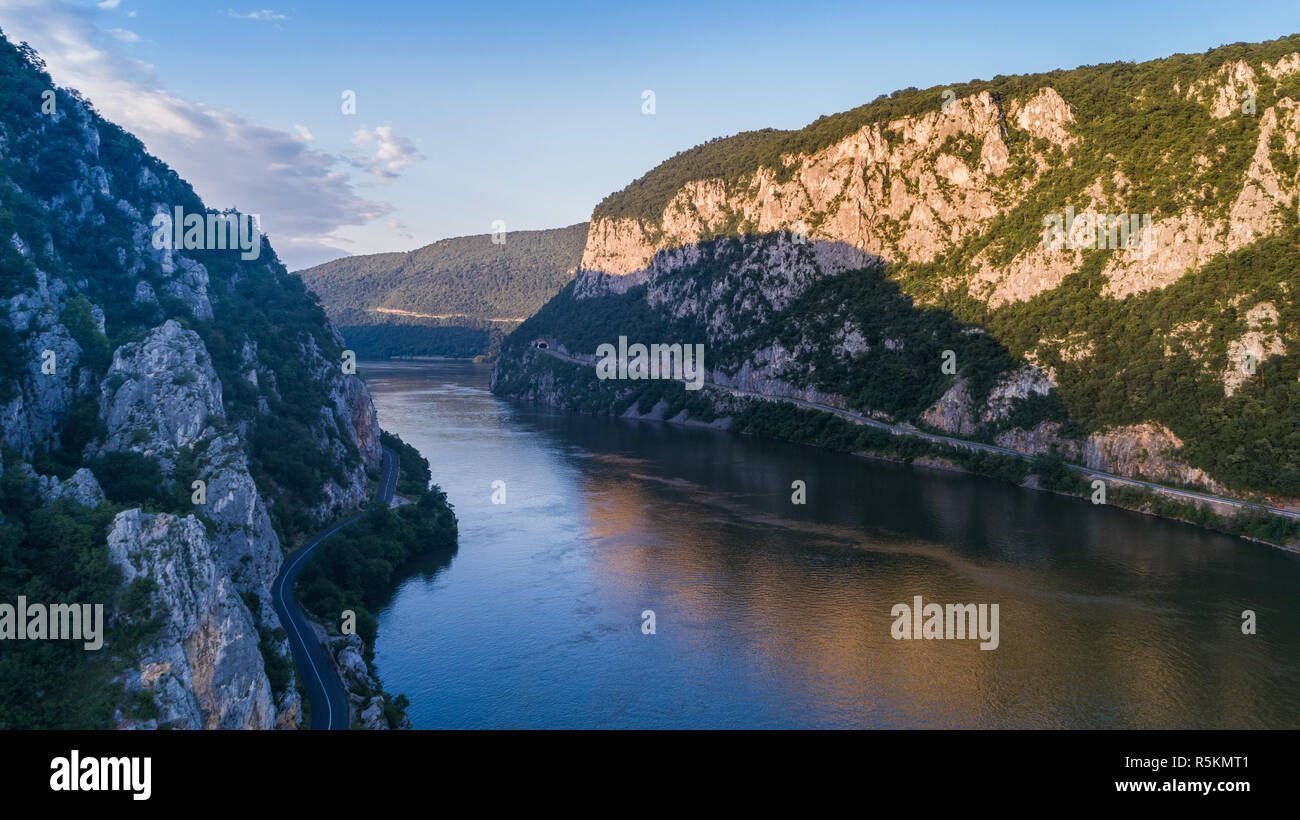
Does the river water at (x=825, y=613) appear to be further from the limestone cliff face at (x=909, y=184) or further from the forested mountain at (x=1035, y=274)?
the limestone cliff face at (x=909, y=184)

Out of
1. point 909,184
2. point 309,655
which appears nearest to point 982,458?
point 909,184

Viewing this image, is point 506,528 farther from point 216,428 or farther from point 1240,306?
point 1240,306

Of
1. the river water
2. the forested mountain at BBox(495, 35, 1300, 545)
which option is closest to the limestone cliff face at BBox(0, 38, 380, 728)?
the river water

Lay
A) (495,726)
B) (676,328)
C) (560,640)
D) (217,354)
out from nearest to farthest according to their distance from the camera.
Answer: (495,726) → (560,640) → (217,354) → (676,328)

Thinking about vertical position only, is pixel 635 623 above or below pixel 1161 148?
below

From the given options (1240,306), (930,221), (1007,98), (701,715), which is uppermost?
(1007,98)

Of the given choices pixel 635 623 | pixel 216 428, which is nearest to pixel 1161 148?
pixel 635 623
